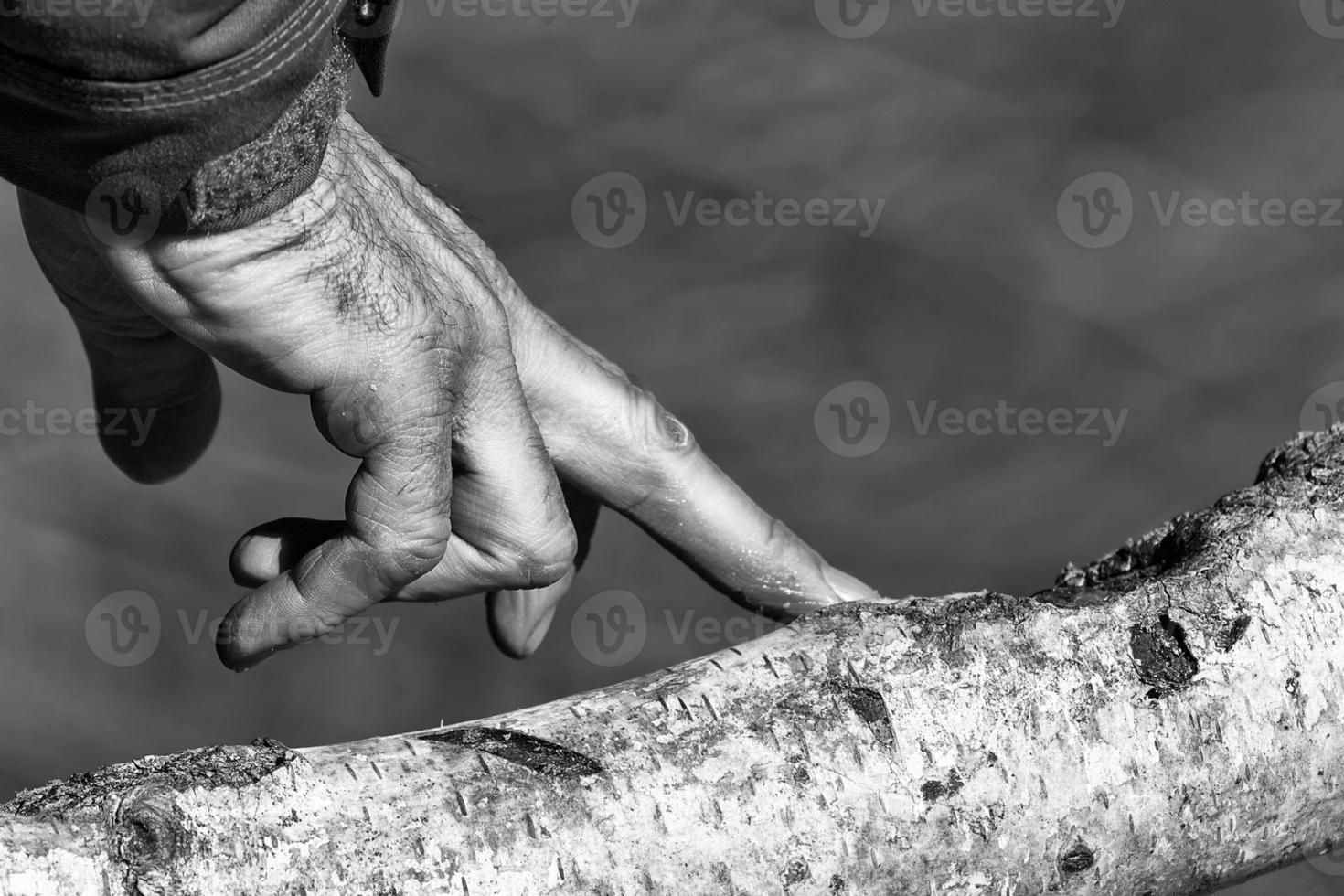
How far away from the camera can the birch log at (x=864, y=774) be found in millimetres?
800

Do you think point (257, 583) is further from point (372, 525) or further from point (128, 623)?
point (128, 623)

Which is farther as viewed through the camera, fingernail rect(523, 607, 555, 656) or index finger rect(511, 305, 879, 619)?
fingernail rect(523, 607, 555, 656)

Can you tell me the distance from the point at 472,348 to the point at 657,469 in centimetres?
34

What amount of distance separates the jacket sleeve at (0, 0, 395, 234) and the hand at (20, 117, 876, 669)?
5 cm

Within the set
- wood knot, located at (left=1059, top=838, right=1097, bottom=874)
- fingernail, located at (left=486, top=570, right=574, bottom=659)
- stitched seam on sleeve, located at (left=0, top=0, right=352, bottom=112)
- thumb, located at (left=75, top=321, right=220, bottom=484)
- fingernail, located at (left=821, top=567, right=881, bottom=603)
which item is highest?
thumb, located at (left=75, top=321, right=220, bottom=484)

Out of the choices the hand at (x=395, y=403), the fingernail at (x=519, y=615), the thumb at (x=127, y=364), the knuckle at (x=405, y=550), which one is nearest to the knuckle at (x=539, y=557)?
the hand at (x=395, y=403)

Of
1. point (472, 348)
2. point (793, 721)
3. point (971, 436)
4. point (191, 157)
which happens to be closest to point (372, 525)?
point (472, 348)

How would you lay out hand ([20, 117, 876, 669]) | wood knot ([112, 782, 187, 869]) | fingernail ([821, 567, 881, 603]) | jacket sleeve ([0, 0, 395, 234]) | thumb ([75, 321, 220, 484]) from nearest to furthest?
1. wood knot ([112, 782, 187, 869])
2. jacket sleeve ([0, 0, 395, 234])
3. hand ([20, 117, 876, 669])
4. thumb ([75, 321, 220, 484])
5. fingernail ([821, 567, 881, 603])

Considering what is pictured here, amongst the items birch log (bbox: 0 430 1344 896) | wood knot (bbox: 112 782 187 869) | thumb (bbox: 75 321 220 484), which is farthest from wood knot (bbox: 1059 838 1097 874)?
thumb (bbox: 75 321 220 484)

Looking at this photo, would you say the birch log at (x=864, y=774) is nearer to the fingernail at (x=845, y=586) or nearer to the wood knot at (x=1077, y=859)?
the wood knot at (x=1077, y=859)

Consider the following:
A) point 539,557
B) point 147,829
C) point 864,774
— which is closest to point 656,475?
point 539,557

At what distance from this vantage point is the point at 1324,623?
1.06 m

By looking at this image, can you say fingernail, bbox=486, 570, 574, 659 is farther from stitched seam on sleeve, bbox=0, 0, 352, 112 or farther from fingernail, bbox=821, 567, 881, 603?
stitched seam on sleeve, bbox=0, 0, 352, 112

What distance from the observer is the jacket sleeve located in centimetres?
90
